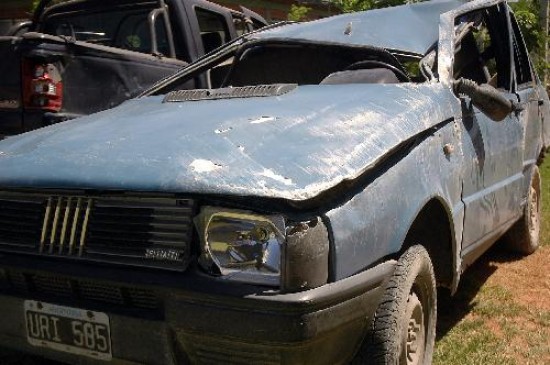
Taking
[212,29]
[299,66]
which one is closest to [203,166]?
[299,66]

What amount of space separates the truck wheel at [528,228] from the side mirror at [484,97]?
5.38 ft

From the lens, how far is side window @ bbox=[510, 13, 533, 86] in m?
4.69

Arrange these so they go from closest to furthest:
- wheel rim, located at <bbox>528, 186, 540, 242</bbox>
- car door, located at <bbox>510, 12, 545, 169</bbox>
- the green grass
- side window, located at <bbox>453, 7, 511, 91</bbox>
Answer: side window, located at <bbox>453, 7, 511, 91</bbox> < car door, located at <bbox>510, 12, 545, 169</bbox> < wheel rim, located at <bbox>528, 186, 540, 242</bbox> < the green grass

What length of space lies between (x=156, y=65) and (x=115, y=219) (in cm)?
337

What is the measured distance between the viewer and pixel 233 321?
1.91m

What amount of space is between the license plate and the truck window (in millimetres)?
3787

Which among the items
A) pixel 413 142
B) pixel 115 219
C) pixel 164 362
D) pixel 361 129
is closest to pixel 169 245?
pixel 115 219

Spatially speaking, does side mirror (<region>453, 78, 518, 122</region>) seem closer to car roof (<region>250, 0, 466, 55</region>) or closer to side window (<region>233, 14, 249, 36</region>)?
car roof (<region>250, 0, 466, 55</region>)

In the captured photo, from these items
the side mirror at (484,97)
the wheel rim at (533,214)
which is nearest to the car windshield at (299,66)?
the side mirror at (484,97)

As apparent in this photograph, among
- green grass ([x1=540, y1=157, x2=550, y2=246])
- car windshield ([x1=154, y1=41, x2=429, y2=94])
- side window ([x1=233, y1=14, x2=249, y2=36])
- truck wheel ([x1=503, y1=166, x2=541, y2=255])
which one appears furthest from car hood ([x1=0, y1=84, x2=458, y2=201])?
side window ([x1=233, y1=14, x2=249, y2=36])

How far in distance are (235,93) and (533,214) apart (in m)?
3.09

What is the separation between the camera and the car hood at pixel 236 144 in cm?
204

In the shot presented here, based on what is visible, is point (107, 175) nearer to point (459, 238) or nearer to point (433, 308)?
point (433, 308)

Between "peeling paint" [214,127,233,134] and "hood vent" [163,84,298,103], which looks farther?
"hood vent" [163,84,298,103]
